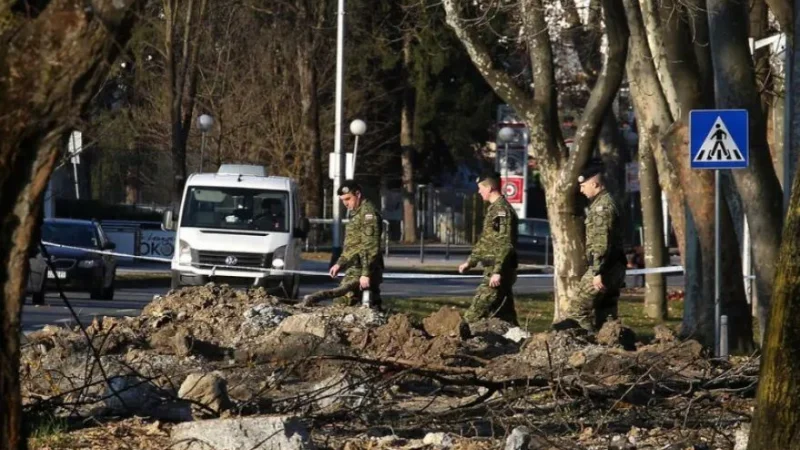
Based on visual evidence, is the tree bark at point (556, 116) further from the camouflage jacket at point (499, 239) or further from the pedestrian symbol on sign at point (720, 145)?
→ the camouflage jacket at point (499, 239)

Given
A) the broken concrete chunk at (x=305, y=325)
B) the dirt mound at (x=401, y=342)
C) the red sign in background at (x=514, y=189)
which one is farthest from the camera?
the red sign in background at (x=514, y=189)

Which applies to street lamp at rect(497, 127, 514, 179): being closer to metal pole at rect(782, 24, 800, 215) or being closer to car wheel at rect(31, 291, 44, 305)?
car wheel at rect(31, 291, 44, 305)

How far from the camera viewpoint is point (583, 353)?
40.3ft

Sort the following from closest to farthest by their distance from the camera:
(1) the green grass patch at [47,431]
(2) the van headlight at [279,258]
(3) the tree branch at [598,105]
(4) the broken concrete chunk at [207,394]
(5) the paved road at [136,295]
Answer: (1) the green grass patch at [47,431] < (4) the broken concrete chunk at [207,394] < (3) the tree branch at [598,105] < (5) the paved road at [136,295] < (2) the van headlight at [279,258]

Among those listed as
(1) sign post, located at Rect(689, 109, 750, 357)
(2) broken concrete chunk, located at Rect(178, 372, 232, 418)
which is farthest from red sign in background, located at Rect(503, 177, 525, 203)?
(2) broken concrete chunk, located at Rect(178, 372, 232, 418)

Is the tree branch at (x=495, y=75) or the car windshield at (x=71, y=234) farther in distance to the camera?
the car windshield at (x=71, y=234)

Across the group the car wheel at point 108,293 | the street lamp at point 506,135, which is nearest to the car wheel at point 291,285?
the car wheel at point 108,293

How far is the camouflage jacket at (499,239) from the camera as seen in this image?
15.3 meters

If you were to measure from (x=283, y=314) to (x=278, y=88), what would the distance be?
35.5 meters

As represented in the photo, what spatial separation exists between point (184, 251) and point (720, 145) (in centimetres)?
1011

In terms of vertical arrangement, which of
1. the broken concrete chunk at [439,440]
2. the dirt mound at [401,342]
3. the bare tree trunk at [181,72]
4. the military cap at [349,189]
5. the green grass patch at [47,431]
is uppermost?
the bare tree trunk at [181,72]

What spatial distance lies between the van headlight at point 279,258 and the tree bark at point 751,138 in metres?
8.80

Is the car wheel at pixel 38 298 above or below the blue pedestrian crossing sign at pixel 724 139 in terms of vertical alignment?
below

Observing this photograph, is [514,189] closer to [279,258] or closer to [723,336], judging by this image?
[279,258]
